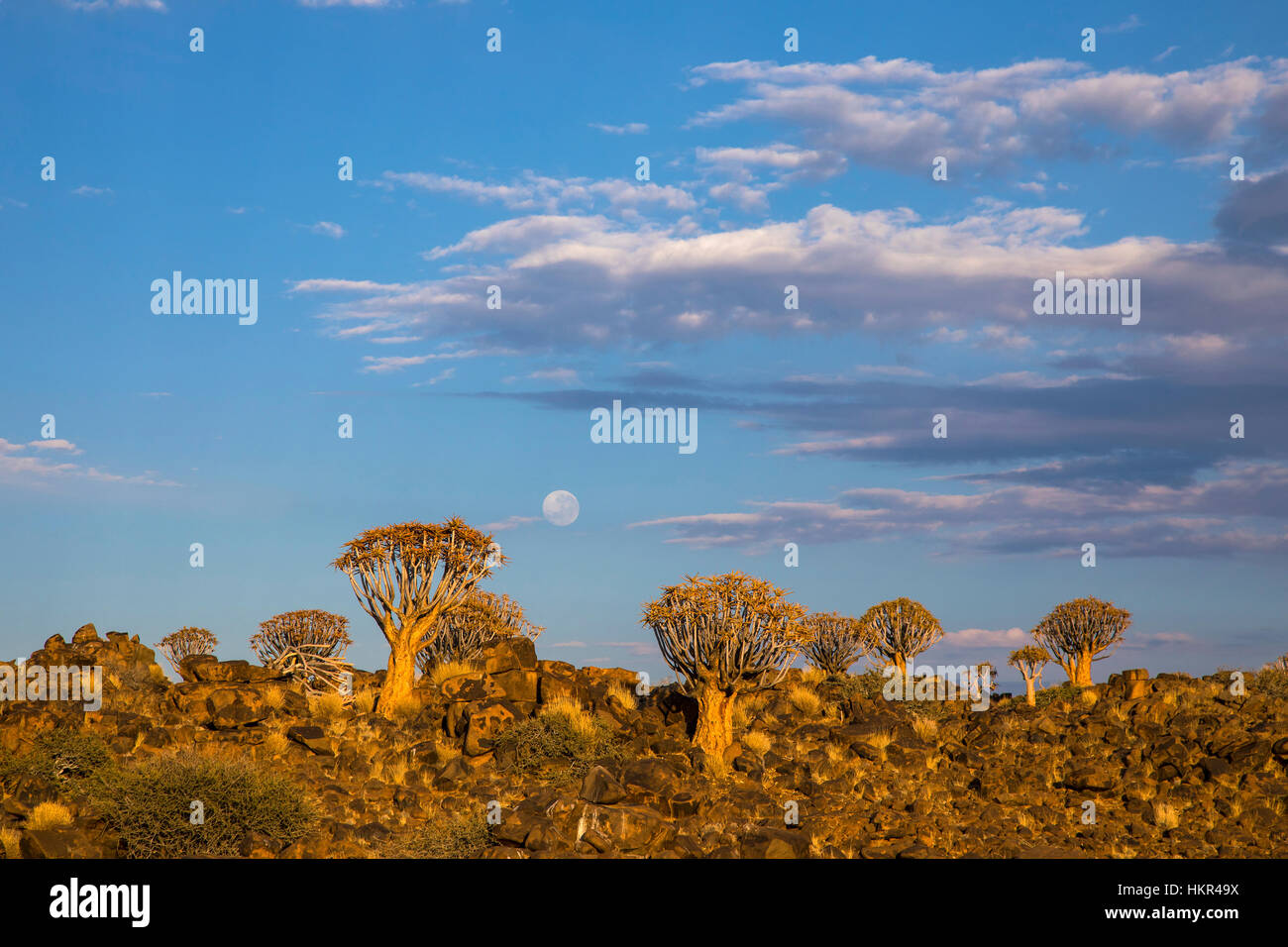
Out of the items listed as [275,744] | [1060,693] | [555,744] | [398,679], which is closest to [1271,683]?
[1060,693]

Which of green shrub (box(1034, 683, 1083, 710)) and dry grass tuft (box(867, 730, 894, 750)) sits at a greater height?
dry grass tuft (box(867, 730, 894, 750))

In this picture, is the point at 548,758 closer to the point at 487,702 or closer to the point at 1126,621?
the point at 487,702

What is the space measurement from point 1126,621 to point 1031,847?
18.2m

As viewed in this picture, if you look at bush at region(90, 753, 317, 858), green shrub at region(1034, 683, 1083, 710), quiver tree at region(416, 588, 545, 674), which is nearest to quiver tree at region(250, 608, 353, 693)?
quiver tree at region(416, 588, 545, 674)

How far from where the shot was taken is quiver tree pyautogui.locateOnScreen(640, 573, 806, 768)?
63.2ft

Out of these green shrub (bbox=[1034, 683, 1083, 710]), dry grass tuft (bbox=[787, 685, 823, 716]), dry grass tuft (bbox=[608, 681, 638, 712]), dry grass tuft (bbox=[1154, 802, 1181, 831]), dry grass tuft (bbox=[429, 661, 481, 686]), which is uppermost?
dry grass tuft (bbox=[429, 661, 481, 686])

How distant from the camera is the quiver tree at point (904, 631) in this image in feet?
99.1

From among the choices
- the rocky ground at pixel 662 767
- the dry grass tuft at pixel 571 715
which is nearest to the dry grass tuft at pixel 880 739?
the rocky ground at pixel 662 767

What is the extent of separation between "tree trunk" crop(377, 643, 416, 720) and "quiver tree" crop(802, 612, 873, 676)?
13.1 meters

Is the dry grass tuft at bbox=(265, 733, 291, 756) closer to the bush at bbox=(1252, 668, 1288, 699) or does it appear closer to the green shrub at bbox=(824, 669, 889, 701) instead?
the green shrub at bbox=(824, 669, 889, 701)

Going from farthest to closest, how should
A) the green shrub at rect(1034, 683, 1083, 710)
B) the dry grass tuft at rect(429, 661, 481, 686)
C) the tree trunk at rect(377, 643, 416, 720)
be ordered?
the green shrub at rect(1034, 683, 1083, 710) → the dry grass tuft at rect(429, 661, 481, 686) → the tree trunk at rect(377, 643, 416, 720)

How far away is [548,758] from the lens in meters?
18.4

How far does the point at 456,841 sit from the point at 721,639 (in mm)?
6836
